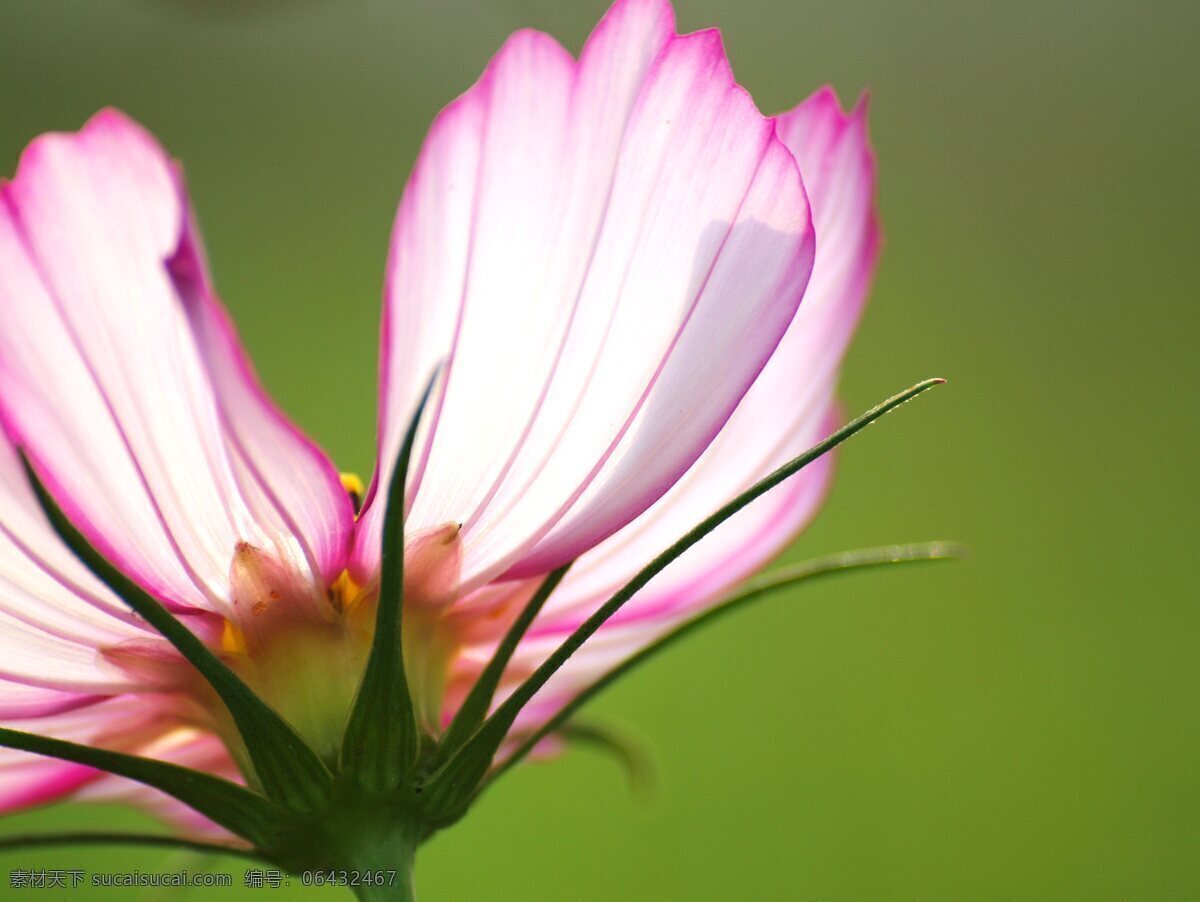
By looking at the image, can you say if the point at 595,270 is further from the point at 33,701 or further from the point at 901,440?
the point at 901,440

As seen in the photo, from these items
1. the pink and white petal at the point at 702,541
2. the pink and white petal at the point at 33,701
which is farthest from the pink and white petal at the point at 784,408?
the pink and white petal at the point at 33,701

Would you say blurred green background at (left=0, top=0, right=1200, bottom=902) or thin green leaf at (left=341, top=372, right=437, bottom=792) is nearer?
thin green leaf at (left=341, top=372, right=437, bottom=792)

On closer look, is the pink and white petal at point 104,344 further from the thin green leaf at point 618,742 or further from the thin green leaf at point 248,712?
the thin green leaf at point 618,742

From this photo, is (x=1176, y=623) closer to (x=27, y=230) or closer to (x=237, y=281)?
(x=237, y=281)

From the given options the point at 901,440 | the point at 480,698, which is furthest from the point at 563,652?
the point at 901,440

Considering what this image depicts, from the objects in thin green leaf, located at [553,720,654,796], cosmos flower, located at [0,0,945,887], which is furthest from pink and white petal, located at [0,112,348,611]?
thin green leaf, located at [553,720,654,796]

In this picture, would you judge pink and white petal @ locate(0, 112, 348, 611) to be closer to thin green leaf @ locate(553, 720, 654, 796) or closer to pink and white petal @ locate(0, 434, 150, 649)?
pink and white petal @ locate(0, 434, 150, 649)

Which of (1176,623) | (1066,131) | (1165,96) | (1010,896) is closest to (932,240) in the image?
A: (1066,131)
